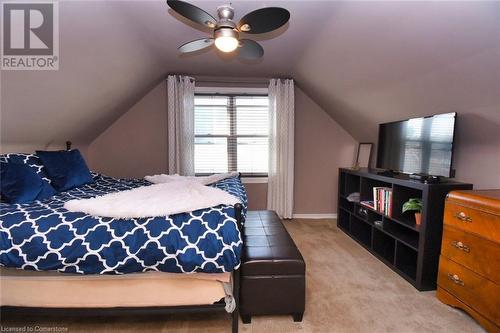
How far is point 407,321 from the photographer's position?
5.65 feet

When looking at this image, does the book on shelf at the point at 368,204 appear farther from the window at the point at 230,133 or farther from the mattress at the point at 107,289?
the mattress at the point at 107,289

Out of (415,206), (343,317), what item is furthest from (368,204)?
(343,317)

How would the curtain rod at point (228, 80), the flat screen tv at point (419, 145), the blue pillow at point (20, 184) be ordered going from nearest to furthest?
the blue pillow at point (20, 184) < the flat screen tv at point (419, 145) < the curtain rod at point (228, 80)

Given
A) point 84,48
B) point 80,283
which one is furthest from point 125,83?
point 80,283

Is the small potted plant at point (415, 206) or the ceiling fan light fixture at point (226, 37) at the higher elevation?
the ceiling fan light fixture at point (226, 37)

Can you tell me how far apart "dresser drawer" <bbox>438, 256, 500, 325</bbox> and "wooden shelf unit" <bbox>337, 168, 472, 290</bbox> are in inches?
6.8

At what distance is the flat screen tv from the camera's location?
211 centimetres

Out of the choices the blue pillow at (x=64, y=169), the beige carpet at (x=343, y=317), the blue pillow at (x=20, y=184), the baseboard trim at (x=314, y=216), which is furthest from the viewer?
the baseboard trim at (x=314, y=216)

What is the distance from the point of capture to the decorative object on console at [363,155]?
3.63m

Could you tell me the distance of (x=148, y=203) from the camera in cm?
164

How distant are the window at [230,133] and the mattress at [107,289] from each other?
98.9 inches

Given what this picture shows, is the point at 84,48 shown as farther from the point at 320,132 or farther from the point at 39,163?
the point at 320,132

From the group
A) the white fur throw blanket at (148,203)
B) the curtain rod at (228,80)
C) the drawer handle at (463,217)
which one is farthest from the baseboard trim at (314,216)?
the white fur throw blanket at (148,203)

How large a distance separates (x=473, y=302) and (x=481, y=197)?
2.22 ft
